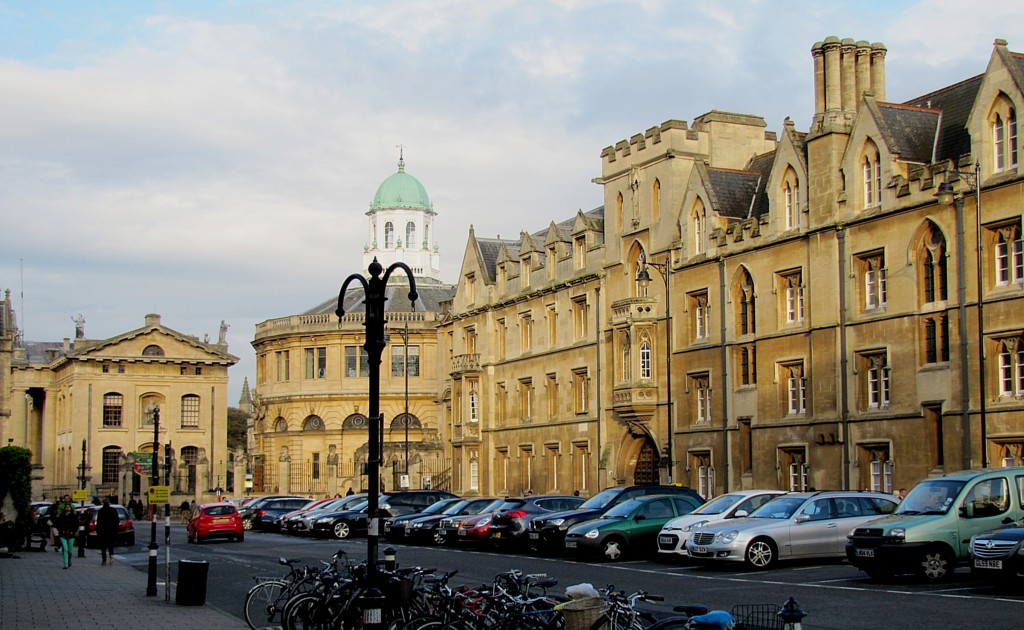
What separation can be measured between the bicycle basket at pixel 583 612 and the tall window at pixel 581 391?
4444 cm

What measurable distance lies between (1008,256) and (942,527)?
1549cm

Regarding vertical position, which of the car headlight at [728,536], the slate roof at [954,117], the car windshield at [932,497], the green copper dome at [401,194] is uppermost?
the green copper dome at [401,194]

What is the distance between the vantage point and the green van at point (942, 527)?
2269 centimetres

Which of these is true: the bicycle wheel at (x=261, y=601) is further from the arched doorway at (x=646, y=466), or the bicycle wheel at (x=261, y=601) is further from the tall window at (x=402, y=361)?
the tall window at (x=402, y=361)

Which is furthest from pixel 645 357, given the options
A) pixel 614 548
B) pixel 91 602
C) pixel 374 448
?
pixel 374 448

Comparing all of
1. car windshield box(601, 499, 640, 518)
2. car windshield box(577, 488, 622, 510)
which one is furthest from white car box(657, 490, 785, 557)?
car windshield box(577, 488, 622, 510)

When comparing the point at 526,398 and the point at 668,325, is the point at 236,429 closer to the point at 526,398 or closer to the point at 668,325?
the point at 526,398

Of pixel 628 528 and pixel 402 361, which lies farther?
pixel 402 361

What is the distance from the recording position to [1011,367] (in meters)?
35.9

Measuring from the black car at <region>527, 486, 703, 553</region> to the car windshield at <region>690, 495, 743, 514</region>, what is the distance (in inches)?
87.3

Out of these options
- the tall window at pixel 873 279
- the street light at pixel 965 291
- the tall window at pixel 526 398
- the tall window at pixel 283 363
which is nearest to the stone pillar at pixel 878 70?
the tall window at pixel 873 279

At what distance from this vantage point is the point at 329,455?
84312 mm

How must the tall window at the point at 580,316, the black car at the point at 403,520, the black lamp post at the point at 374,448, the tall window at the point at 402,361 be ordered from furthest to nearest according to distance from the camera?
the tall window at the point at 402,361 < the tall window at the point at 580,316 < the black car at the point at 403,520 < the black lamp post at the point at 374,448

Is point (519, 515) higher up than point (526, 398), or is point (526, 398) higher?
point (526, 398)
